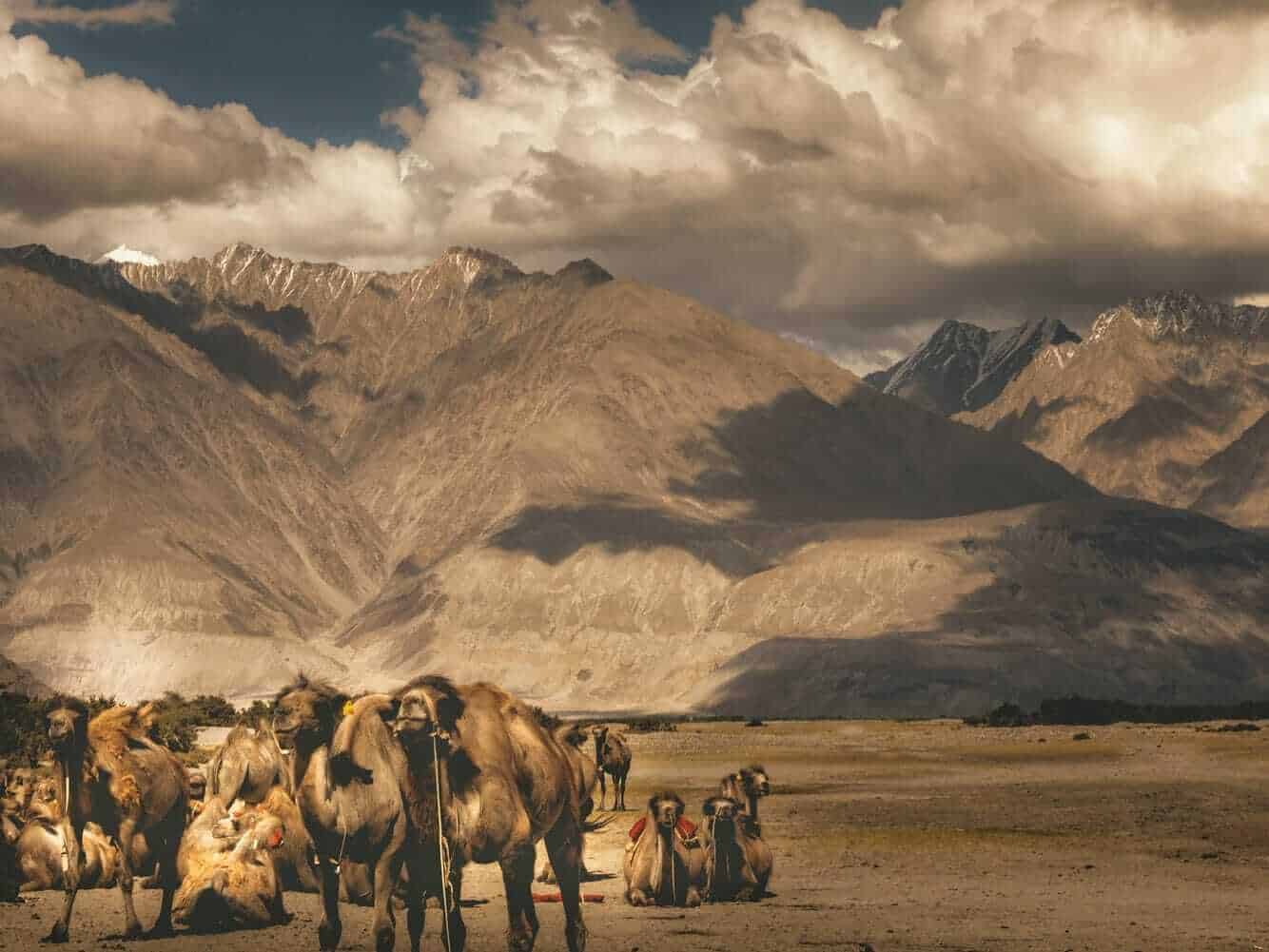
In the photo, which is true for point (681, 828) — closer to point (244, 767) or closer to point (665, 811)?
point (665, 811)

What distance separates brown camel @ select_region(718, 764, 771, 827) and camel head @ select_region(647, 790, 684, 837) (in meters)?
3.14

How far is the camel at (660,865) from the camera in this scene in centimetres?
3152

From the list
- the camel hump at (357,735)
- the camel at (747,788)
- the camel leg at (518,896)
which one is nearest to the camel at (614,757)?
the camel at (747,788)

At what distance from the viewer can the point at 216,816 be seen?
27594 millimetres

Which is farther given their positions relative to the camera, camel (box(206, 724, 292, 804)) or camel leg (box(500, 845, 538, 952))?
camel (box(206, 724, 292, 804))

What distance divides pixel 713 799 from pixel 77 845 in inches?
482

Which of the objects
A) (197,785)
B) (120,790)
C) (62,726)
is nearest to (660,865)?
(197,785)

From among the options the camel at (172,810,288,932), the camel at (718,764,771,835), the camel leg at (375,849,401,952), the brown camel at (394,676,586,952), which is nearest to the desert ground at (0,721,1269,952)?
the camel at (172,810,288,932)

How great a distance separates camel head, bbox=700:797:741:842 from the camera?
32.3 metres

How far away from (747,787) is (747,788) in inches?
1.3

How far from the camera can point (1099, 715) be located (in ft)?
465

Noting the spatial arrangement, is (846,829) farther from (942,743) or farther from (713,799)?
(942,743)

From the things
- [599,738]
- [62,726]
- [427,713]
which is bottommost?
[599,738]

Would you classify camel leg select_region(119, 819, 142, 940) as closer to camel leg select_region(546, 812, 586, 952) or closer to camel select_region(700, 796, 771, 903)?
camel leg select_region(546, 812, 586, 952)
